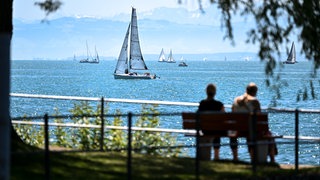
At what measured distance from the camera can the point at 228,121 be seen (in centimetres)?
1362

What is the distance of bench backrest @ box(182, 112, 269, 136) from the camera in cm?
1341

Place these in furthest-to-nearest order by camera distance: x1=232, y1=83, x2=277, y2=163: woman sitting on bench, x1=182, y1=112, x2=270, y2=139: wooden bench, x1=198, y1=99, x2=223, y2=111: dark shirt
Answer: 1. x1=198, y1=99, x2=223, y2=111: dark shirt
2. x1=232, y1=83, x2=277, y2=163: woman sitting on bench
3. x1=182, y1=112, x2=270, y2=139: wooden bench

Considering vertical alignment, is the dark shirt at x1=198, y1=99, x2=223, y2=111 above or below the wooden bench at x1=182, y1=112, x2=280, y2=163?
above

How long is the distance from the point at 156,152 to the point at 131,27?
85.0 metres

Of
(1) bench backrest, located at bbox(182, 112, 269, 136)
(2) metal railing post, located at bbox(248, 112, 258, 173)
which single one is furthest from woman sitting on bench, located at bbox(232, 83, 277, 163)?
(2) metal railing post, located at bbox(248, 112, 258, 173)

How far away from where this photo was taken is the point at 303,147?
44.8 metres

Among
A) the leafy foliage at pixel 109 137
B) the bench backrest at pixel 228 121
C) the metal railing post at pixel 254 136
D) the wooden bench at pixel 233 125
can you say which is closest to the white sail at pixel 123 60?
the leafy foliage at pixel 109 137

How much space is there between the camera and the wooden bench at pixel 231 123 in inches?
525

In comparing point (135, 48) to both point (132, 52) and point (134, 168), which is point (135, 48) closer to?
point (132, 52)

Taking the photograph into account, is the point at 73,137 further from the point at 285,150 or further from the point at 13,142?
the point at 285,150

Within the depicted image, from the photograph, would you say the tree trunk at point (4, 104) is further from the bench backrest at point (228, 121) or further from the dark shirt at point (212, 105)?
the dark shirt at point (212, 105)

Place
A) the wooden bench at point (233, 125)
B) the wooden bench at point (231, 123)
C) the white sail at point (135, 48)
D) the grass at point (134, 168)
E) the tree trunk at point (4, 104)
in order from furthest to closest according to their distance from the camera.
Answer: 1. the white sail at point (135, 48)
2. the wooden bench at point (231, 123)
3. the wooden bench at point (233, 125)
4. the grass at point (134, 168)
5. the tree trunk at point (4, 104)

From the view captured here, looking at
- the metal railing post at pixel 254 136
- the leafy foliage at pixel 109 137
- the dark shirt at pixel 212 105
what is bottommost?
the leafy foliage at pixel 109 137

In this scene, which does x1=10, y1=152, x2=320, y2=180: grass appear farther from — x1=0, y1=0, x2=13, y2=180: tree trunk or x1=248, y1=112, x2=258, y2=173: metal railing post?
x1=0, y1=0, x2=13, y2=180: tree trunk
